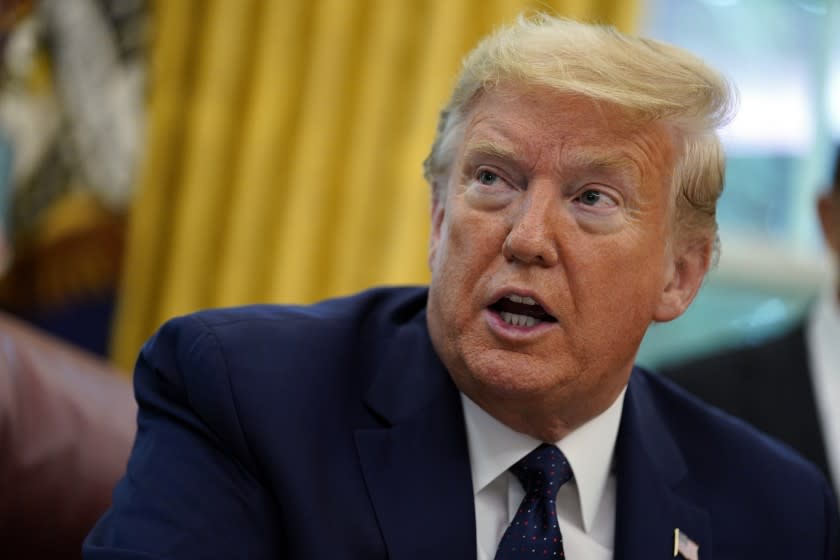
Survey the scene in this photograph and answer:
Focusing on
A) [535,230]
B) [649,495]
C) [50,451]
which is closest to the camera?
[535,230]

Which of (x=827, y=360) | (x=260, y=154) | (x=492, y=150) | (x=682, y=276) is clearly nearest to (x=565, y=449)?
(x=682, y=276)

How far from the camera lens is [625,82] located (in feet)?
5.48

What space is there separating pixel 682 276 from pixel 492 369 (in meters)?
0.43

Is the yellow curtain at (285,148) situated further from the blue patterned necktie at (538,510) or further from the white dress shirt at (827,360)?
the blue patterned necktie at (538,510)

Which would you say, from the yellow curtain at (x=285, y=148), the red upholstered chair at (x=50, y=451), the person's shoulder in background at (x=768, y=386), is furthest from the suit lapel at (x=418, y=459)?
the yellow curtain at (x=285, y=148)

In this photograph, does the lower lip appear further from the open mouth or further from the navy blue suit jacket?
the navy blue suit jacket

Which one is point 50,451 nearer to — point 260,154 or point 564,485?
point 564,485

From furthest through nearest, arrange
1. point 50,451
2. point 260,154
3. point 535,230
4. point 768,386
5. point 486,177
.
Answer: point 260,154 < point 768,386 < point 50,451 < point 486,177 < point 535,230

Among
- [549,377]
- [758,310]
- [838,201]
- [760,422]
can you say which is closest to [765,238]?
[758,310]

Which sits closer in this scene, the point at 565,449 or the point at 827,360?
the point at 565,449

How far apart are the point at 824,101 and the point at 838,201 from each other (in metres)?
0.82

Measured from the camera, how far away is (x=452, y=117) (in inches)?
72.6

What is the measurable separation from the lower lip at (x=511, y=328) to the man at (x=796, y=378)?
59.5 inches

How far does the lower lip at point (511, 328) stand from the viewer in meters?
1.63
